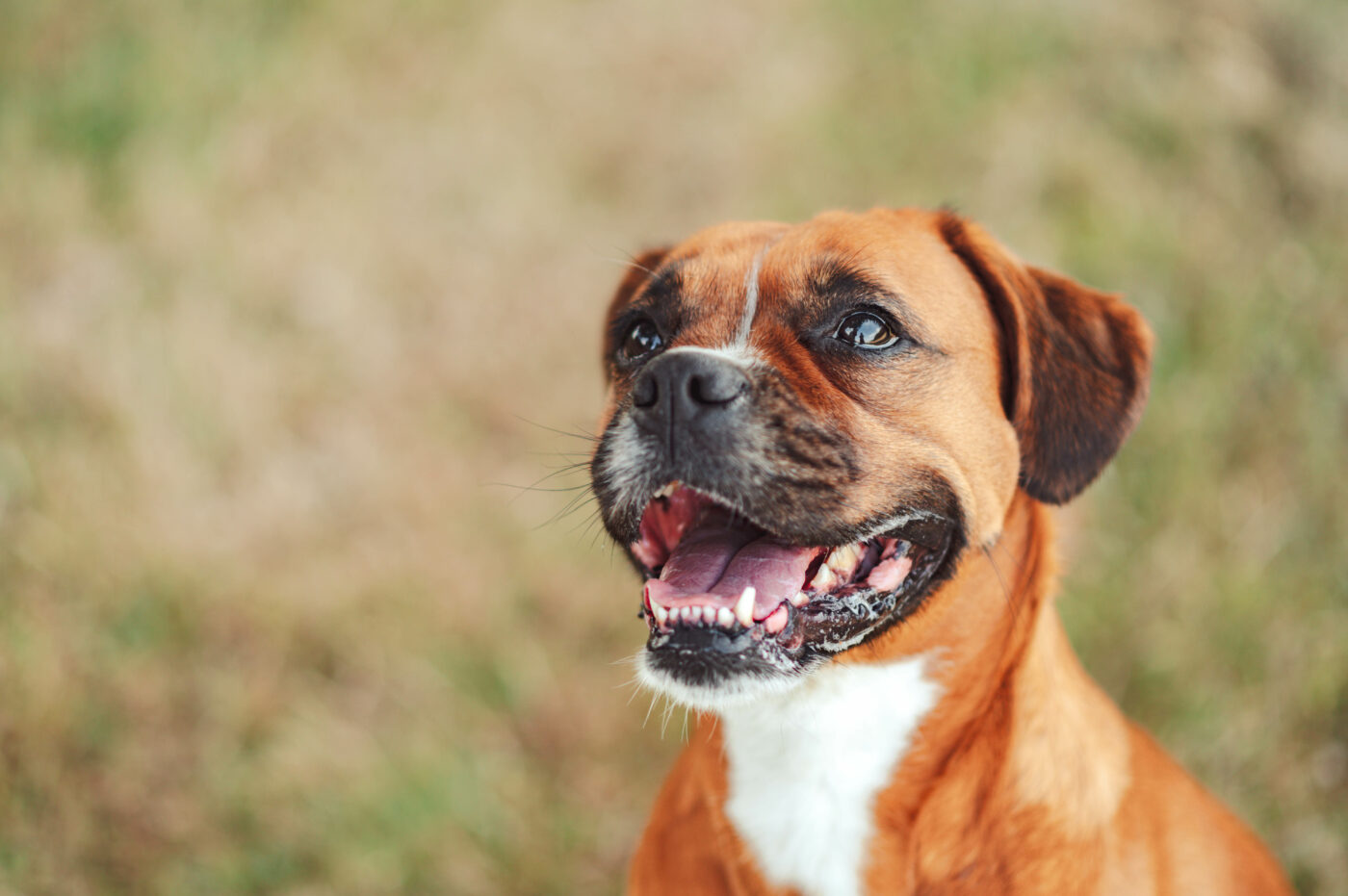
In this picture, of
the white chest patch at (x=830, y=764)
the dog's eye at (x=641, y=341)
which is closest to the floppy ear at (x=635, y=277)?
the dog's eye at (x=641, y=341)

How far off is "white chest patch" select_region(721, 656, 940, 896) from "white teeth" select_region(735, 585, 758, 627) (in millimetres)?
261

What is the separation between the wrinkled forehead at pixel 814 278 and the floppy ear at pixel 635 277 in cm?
51

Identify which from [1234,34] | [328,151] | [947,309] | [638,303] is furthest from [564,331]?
[1234,34]

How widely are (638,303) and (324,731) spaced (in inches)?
94.4

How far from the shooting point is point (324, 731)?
398cm

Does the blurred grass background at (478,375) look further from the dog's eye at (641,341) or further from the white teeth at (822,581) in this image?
the white teeth at (822,581)

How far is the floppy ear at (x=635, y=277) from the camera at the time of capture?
3266mm

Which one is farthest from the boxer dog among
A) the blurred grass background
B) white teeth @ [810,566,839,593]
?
the blurred grass background

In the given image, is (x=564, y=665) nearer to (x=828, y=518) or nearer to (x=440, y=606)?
(x=440, y=606)

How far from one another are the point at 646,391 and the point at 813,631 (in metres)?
0.68

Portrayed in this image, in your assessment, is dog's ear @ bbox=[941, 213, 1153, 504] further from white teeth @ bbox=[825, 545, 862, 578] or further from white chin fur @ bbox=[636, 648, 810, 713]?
white chin fur @ bbox=[636, 648, 810, 713]

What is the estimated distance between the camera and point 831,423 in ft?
7.41

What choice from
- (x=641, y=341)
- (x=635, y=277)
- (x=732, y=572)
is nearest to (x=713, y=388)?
(x=732, y=572)

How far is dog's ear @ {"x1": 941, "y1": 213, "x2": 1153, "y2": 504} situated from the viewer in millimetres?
2504
